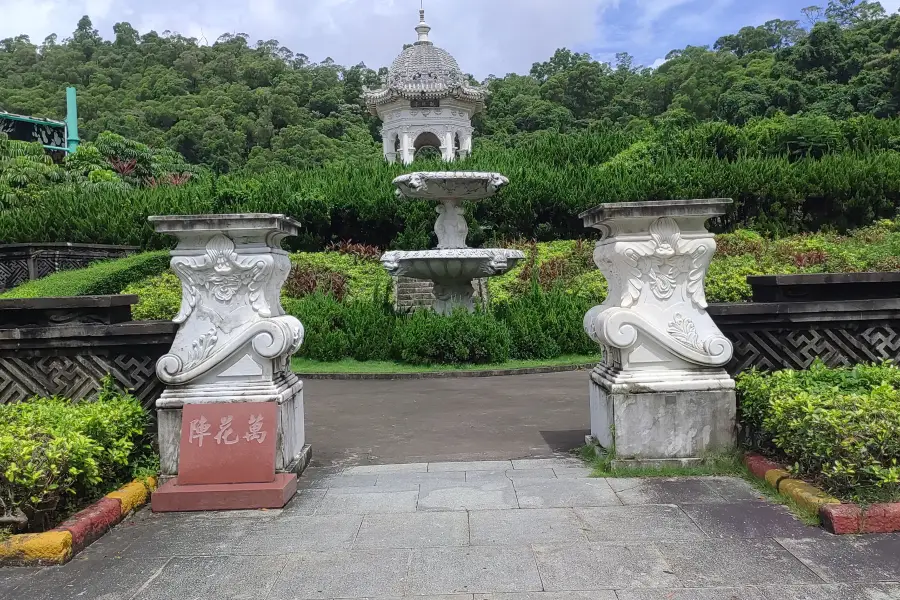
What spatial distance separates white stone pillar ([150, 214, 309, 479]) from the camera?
14.1ft

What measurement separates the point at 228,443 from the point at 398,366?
18.1 feet

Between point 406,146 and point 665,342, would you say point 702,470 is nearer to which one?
point 665,342

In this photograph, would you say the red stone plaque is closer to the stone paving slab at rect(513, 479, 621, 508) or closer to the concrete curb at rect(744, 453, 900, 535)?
the stone paving slab at rect(513, 479, 621, 508)

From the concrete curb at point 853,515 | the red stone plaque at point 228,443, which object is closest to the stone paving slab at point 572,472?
the concrete curb at point 853,515

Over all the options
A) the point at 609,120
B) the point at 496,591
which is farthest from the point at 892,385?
the point at 609,120

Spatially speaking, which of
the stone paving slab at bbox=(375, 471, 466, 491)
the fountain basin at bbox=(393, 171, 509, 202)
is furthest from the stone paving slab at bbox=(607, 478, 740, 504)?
the fountain basin at bbox=(393, 171, 509, 202)

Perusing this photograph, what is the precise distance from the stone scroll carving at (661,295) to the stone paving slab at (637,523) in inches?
39.9

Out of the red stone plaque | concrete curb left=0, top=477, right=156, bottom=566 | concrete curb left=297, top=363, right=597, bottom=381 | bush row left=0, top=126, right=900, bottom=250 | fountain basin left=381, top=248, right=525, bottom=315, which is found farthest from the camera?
bush row left=0, top=126, right=900, bottom=250

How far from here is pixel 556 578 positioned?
288 centimetres

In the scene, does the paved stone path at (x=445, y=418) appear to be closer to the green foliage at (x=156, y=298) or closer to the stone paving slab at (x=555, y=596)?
the stone paving slab at (x=555, y=596)

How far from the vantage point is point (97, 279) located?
1308 cm

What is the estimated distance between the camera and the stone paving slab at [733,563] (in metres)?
2.83

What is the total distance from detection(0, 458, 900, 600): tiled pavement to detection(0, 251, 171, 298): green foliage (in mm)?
10275

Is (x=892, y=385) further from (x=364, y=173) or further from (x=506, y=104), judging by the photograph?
(x=506, y=104)
